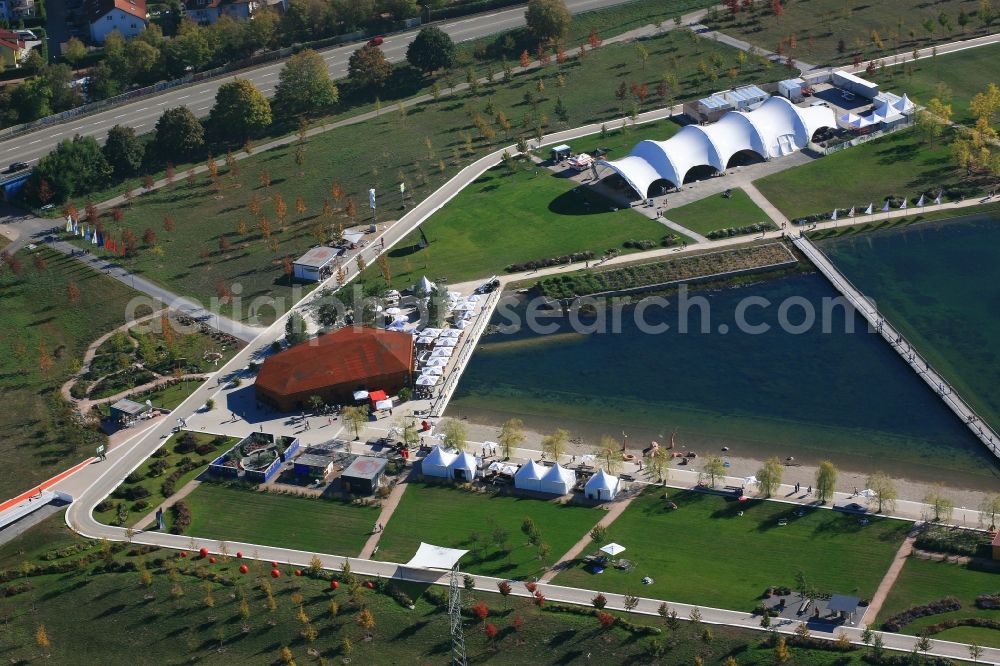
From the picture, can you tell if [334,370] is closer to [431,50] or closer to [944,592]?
[944,592]

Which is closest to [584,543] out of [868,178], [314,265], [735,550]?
[735,550]

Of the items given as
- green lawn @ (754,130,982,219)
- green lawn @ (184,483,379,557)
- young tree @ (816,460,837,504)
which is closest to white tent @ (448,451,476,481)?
green lawn @ (184,483,379,557)

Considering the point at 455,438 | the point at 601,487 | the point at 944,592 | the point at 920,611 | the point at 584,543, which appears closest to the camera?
the point at 920,611

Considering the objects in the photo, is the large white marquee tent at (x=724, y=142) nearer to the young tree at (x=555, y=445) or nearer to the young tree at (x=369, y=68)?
the young tree at (x=369, y=68)

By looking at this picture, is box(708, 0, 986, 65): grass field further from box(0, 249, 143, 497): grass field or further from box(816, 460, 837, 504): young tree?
box(0, 249, 143, 497): grass field

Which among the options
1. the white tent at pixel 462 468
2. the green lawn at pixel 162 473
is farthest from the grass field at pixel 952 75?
the green lawn at pixel 162 473

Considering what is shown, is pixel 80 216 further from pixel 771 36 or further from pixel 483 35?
pixel 771 36
